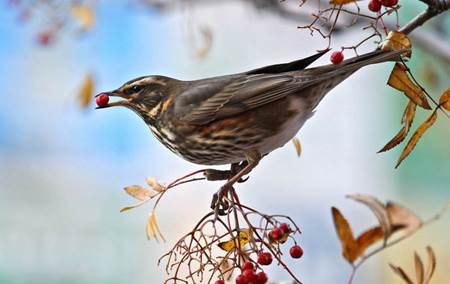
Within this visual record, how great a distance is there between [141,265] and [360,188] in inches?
50.2

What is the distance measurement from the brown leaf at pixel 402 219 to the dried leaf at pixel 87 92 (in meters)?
1.23

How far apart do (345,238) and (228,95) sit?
0.63m

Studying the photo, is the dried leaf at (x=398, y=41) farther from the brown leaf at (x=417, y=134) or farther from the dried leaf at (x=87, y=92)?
the dried leaf at (x=87, y=92)

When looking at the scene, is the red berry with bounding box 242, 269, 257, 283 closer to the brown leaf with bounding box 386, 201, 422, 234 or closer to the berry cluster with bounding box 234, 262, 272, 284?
the berry cluster with bounding box 234, 262, 272, 284

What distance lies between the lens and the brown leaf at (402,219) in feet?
2.43

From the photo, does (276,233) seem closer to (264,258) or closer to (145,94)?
(264,258)

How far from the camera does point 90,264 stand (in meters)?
3.97

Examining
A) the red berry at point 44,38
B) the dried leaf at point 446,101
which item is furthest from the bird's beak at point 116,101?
the red berry at point 44,38

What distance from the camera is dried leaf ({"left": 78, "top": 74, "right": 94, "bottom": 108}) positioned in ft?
6.25

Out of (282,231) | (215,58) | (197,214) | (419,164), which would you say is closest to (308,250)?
(197,214)

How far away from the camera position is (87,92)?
1.91m

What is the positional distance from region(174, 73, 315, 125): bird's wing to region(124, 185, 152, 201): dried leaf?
0.30 meters

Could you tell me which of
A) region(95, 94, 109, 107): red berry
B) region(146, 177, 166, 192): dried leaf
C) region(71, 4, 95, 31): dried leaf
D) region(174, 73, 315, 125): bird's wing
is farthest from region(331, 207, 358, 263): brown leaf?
region(71, 4, 95, 31): dried leaf

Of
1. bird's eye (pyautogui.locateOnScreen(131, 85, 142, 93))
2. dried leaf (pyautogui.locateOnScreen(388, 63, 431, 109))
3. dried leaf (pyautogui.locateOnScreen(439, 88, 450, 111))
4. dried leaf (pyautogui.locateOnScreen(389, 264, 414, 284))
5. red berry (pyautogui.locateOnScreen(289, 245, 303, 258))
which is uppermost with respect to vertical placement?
bird's eye (pyautogui.locateOnScreen(131, 85, 142, 93))
